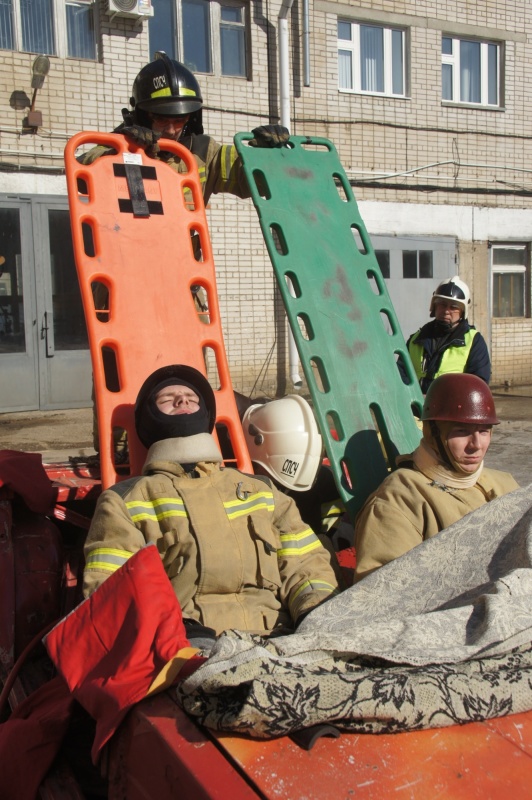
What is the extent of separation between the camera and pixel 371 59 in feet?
42.2

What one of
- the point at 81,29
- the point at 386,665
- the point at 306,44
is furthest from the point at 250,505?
the point at 306,44

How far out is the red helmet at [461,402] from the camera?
9.69 ft

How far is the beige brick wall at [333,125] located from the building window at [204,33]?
216 mm

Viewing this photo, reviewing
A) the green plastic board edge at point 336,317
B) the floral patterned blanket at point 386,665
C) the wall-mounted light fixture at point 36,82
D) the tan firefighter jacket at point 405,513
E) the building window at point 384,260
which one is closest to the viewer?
the floral patterned blanket at point 386,665

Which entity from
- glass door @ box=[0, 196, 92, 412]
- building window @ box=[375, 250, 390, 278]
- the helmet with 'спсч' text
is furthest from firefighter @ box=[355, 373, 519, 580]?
building window @ box=[375, 250, 390, 278]

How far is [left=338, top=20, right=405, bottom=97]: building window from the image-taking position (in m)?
12.7

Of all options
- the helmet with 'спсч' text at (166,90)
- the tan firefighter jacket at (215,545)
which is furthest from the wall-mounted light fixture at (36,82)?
the tan firefighter jacket at (215,545)

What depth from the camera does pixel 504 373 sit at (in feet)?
47.8

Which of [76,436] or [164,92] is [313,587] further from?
[76,436]

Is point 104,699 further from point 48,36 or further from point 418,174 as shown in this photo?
point 418,174

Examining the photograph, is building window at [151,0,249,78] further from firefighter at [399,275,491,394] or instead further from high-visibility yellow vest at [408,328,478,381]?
high-visibility yellow vest at [408,328,478,381]

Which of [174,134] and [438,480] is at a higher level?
[174,134]

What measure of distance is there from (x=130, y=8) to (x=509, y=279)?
311 inches

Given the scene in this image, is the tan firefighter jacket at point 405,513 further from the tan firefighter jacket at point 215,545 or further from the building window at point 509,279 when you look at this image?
the building window at point 509,279
